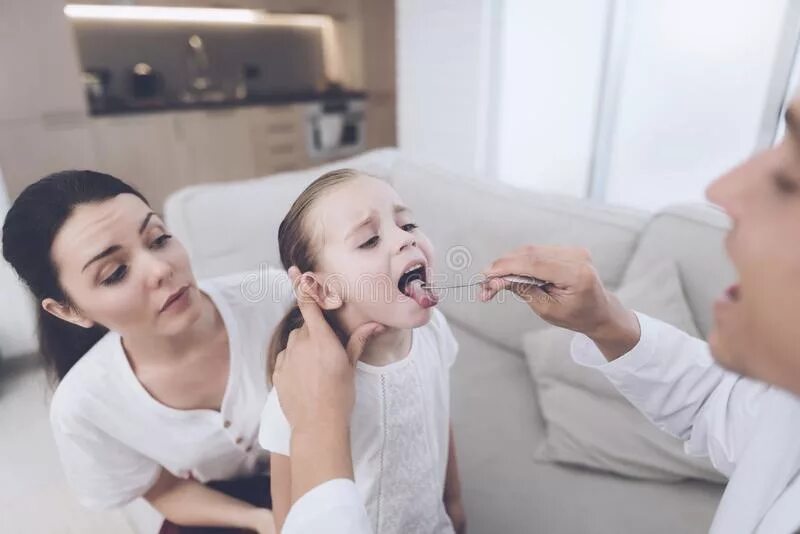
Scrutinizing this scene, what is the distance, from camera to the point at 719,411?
0.62m

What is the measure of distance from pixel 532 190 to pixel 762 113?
3.33ft

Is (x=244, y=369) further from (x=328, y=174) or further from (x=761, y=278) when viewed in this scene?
(x=761, y=278)

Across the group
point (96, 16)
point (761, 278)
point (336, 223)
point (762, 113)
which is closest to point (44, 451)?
point (336, 223)

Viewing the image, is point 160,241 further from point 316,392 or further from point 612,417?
point 612,417

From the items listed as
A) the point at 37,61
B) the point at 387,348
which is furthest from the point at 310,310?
the point at 37,61

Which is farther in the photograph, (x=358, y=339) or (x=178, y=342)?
(x=178, y=342)

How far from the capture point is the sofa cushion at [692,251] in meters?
1.02

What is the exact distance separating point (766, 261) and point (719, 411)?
1.22 feet

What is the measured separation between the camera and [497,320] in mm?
1258

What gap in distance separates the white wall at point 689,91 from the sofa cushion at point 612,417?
2.18 feet

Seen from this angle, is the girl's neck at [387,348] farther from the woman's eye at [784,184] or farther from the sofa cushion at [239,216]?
the woman's eye at [784,184]

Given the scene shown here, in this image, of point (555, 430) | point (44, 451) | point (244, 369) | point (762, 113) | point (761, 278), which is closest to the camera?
point (761, 278)

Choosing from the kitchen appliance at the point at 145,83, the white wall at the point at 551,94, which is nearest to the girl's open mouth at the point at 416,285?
the white wall at the point at 551,94

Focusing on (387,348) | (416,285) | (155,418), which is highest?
(416,285)
